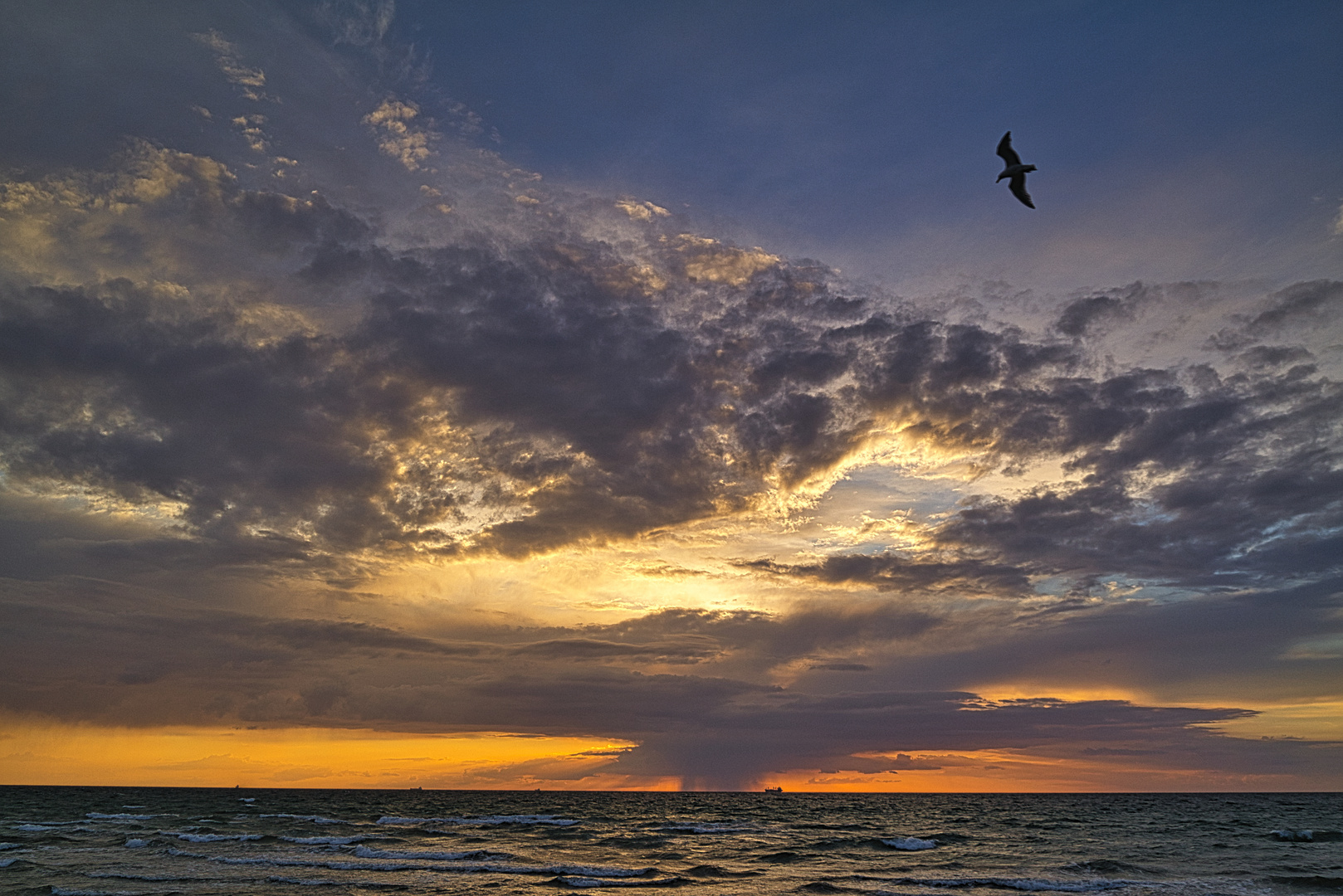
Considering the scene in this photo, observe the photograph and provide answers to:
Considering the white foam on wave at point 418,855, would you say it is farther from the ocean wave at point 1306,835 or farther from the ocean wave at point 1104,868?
the ocean wave at point 1306,835

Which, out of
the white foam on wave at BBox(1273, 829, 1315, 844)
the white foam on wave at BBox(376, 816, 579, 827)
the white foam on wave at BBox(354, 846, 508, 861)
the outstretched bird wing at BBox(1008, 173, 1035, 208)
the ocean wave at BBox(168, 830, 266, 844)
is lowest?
the white foam on wave at BBox(376, 816, 579, 827)

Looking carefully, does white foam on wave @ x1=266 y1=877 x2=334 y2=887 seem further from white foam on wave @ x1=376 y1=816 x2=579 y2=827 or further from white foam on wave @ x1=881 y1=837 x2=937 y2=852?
white foam on wave @ x1=376 y1=816 x2=579 y2=827

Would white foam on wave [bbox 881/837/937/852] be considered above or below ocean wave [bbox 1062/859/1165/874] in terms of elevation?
below

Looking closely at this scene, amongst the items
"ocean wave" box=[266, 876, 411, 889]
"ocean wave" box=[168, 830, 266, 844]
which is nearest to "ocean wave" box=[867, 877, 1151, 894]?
"ocean wave" box=[266, 876, 411, 889]

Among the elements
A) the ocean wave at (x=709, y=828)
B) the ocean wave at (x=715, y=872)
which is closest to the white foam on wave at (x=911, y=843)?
the ocean wave at (x=709, y=828)

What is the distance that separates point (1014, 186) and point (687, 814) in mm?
89884

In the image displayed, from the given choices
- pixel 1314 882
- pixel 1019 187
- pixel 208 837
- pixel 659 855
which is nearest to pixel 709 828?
pixel 659 855

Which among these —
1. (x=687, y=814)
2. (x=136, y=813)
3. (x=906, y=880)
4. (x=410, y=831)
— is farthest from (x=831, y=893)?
(x=136, y=813)

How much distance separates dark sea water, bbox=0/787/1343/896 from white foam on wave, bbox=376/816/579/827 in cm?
48

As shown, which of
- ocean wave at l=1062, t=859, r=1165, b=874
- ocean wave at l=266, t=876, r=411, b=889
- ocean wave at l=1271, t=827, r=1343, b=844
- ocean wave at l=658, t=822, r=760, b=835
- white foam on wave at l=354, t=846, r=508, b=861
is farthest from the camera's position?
ocean wave at l=658, t=822, r=760, b=835

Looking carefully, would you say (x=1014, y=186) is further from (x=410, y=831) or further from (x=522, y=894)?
(x=410, y=831)

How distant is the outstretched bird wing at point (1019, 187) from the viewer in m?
20.5

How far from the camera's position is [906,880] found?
3725cm

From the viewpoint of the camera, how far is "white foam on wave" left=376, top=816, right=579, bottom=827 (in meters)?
74.2
